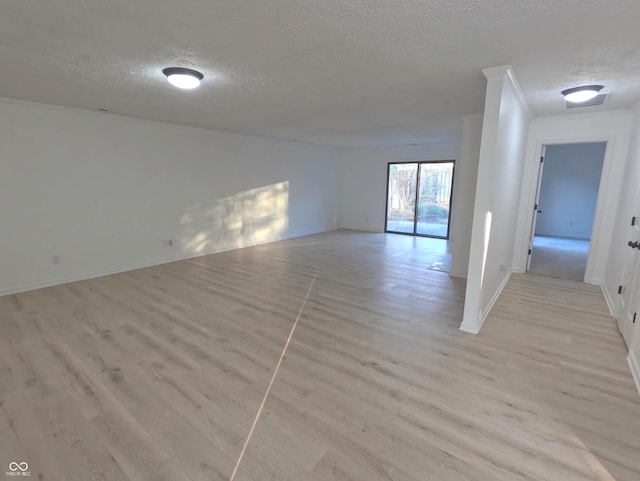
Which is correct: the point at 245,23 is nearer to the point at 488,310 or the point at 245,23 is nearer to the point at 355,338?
the point at 355,338

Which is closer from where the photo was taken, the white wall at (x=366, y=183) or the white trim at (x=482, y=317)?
the white trim at (x=482, y=317)

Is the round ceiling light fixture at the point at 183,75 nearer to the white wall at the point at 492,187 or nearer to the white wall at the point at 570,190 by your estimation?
Result: the white wall at the point at 492,187

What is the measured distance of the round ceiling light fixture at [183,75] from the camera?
107 inches

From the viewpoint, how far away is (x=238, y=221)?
6.64 m

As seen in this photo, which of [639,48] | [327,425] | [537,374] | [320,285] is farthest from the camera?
[320,285]

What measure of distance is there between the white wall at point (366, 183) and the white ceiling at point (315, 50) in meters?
4.65

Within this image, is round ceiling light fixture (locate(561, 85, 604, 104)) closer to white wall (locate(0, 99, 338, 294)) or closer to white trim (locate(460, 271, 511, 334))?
white trim (locate(460, 271, 511, 334))

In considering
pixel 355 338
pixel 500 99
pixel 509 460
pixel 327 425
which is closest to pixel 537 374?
pixel 509 460

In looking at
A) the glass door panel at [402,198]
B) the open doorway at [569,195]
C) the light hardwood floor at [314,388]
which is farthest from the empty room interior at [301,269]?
the open doorway at [569,195]

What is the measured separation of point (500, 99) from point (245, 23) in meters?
2.13

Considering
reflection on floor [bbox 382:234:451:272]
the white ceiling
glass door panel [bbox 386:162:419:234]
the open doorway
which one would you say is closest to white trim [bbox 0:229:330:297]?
the white ceiling

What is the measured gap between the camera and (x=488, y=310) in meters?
3.53

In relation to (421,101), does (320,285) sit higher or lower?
lower

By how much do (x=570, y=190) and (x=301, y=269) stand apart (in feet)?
25.4
